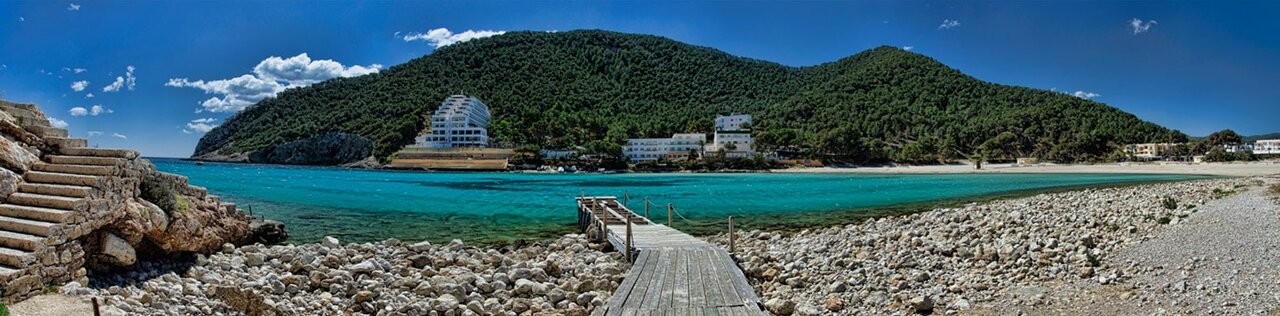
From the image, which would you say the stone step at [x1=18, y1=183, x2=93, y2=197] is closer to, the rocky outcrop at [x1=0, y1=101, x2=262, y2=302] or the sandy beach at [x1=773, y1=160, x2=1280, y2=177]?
the rocky outcrop at [x1=0, y1=101, x2=262, y2=302]

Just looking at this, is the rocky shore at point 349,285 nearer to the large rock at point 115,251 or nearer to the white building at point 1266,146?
the large rock at point 115,251

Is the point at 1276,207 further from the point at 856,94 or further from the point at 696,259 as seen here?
the point at 856,94

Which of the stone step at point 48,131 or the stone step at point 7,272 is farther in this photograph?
the stone step at point 48,131

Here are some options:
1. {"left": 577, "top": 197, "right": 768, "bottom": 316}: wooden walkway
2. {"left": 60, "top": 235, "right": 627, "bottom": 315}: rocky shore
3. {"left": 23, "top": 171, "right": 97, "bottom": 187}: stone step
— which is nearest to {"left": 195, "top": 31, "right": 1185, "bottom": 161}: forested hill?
{"left": 577, "top": 197, "right": 768, "bottom": 316}: wooden walkway

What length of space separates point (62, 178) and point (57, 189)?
29 centimetres

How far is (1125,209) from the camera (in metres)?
14.4

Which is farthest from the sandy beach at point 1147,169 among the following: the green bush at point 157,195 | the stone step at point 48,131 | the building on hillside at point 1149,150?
the stone step at point 48,131

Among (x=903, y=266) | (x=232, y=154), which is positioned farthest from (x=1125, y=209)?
(x=232, y=154)

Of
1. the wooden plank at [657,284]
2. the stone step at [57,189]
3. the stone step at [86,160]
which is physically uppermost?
the stone step at [86,160]

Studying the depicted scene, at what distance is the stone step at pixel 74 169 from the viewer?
989 centimetres

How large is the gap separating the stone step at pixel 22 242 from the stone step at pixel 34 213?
43cm

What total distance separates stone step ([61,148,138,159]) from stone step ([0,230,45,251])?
213cm

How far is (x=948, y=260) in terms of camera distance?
10.5 m

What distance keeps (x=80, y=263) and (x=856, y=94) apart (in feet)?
599
